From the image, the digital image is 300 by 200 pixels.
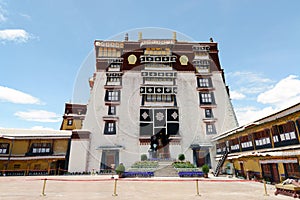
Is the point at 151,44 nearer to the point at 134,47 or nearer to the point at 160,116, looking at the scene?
the point at 134,47

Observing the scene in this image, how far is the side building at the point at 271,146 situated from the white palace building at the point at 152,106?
8.23 m

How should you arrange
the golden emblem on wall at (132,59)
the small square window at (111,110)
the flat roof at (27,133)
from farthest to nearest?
the golden emblem on wall at (132,59), the small square window at (111,110), the flat roof at (27,133)

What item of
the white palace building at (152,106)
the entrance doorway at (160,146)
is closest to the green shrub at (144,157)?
the white palace building at (152,106)

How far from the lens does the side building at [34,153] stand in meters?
26.3

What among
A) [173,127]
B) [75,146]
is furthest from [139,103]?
[75,146]

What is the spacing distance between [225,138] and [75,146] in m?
22.4

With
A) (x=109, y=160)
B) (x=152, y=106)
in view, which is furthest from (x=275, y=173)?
(x=109, y=160)

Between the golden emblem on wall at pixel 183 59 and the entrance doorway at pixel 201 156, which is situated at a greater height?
the golden emblem on wall at pixel 183 59

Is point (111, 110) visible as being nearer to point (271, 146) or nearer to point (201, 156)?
point (201, 156)

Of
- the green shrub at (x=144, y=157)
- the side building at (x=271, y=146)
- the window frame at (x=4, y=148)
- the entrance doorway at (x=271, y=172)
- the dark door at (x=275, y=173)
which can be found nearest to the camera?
the side building at (x=271, y=146)

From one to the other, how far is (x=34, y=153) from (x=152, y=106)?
1951 cm

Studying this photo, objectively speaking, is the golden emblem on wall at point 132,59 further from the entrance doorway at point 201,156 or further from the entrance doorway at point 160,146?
the entrance doorway at point 201,156

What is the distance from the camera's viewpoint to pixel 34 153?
27125mm

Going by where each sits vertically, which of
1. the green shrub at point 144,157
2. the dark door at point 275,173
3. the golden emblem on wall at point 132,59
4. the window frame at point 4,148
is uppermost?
the golden emblem on wall at point 132,59
